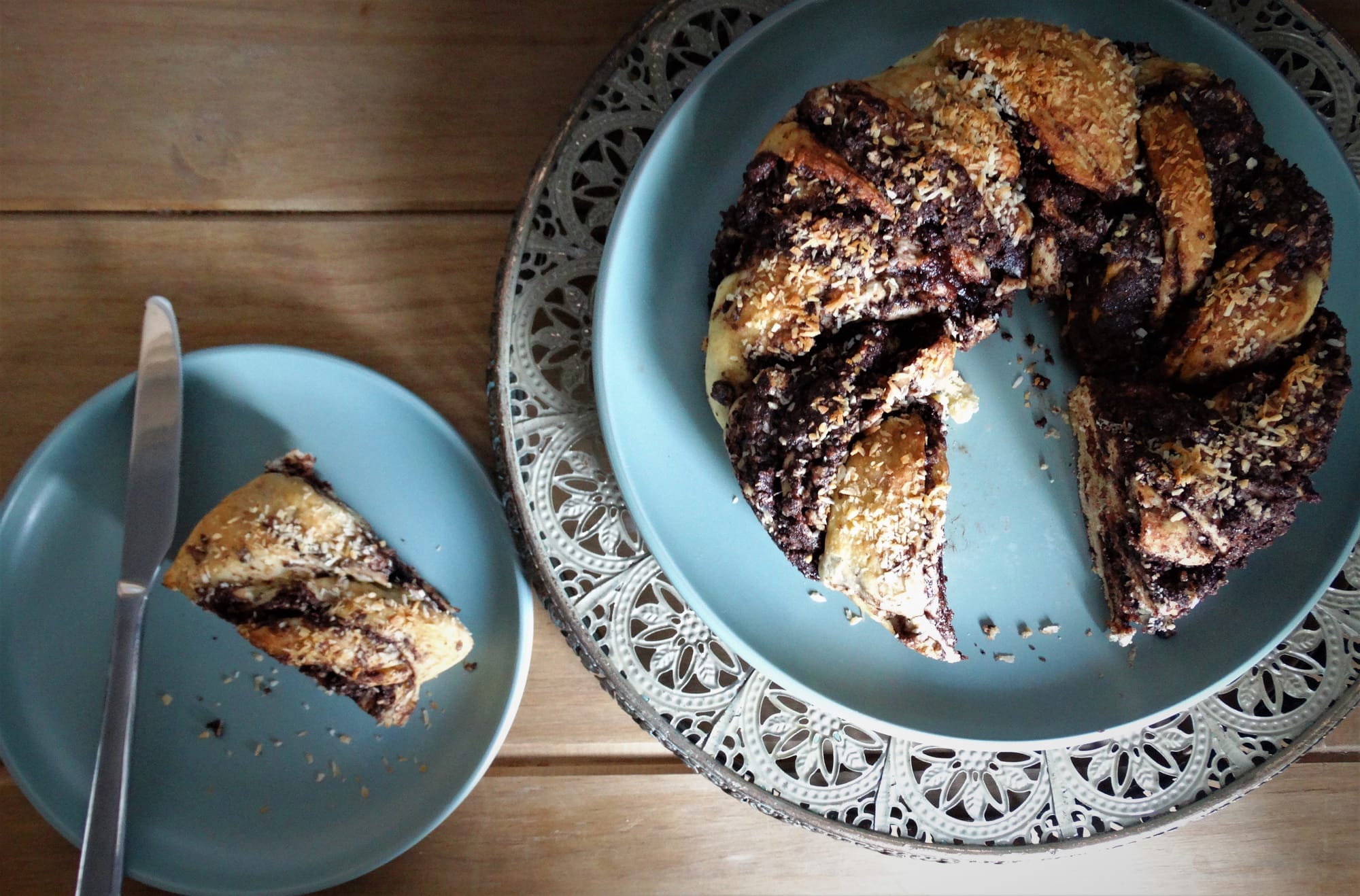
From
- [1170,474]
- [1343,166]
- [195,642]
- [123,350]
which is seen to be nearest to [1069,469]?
[1170,474]

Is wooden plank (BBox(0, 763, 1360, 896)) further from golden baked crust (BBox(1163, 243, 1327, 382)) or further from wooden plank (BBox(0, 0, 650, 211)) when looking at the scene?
wooden plank (BBox(0, 0, 650, 211))

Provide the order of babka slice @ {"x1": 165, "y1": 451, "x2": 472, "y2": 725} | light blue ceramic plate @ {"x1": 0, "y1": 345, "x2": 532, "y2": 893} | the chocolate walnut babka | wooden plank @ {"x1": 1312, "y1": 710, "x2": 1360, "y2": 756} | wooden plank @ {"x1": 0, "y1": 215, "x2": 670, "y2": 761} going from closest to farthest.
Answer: the chocolate walnut babka
babka slice @ {"x1": 165, "y1": 451, "x2": 472, "y2": 725}
light blue ceramic plate @ {"x1": 0, "y1": 345, "x2": 532, "y2": 893}
wooden plank @ {"x1": 0, "y1": 215, "x2": 670, "y2": 761}
wooden plank @ {"x1": 1312, "y1": 710, "x2": 1360, "y2": 756}

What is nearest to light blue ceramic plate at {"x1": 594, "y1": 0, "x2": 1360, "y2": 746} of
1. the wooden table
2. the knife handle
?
the wooden table

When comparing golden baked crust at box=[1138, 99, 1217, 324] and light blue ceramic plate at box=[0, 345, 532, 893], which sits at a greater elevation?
golden baked crust at box=[1138, 99, 1217, 324]

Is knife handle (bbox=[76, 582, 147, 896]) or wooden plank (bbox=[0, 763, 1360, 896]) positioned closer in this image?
knife handle (bbox=[76, 582, 147, 896])

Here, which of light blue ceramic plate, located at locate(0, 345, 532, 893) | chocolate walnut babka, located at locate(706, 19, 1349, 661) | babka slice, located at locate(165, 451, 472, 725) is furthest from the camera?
light blue ceramic plate, located at locate(0, 345, 532, 893)

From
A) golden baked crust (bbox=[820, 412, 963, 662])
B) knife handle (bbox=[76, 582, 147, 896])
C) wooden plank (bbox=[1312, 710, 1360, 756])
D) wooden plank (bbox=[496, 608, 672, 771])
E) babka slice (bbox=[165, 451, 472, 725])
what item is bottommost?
knife handle (bbox=[76, 582, 147, 896])

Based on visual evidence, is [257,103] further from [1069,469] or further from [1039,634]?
[1039,634]
